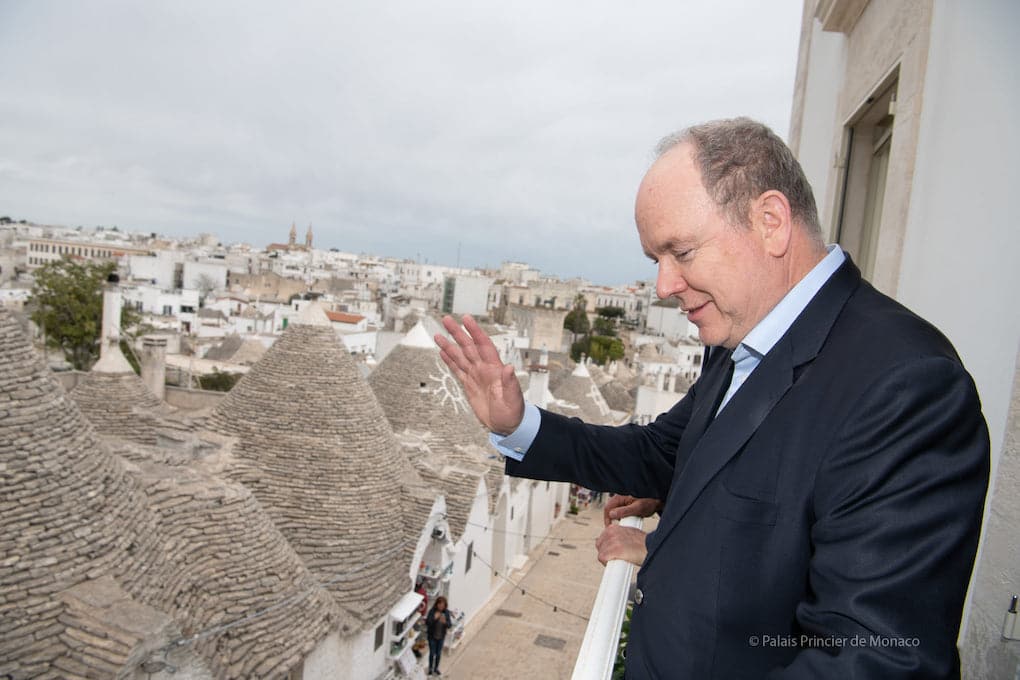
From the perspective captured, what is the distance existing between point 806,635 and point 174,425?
403 inches

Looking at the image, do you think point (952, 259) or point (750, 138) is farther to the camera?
point (952, 259)

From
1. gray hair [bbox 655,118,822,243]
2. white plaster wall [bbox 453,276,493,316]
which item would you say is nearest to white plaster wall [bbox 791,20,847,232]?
gray hair [bbox 655,118,822,243]

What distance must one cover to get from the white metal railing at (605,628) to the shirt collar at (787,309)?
0.76 m

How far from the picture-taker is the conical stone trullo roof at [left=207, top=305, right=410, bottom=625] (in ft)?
29.2

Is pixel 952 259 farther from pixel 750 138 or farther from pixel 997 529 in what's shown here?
pixel 750 138

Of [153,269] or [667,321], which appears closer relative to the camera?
[153,269]

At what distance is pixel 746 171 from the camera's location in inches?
60.7

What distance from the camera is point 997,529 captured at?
192 centimetres

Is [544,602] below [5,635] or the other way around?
below

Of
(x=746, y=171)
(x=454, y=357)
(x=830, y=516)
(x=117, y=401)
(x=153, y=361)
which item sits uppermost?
(x=746, y=171)

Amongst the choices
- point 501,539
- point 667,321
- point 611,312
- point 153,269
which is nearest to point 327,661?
point 501,539

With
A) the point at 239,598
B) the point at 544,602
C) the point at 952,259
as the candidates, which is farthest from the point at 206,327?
the point at 952,259

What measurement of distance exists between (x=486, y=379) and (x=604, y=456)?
46 cm

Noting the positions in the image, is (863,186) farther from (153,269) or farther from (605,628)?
(153,269)
